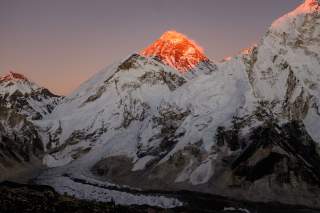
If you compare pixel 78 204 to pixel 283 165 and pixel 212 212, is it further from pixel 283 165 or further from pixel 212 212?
pixel 283 165

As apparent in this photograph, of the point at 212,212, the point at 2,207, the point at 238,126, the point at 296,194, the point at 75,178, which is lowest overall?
the point at 2,207

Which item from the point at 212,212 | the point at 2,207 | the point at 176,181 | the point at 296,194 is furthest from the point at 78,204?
the point at 176,181

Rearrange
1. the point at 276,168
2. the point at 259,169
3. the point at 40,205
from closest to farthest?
1. the point at 40,205
2. the point at 276,168
3. the point at 259,169

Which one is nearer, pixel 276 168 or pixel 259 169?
pixel 276 168

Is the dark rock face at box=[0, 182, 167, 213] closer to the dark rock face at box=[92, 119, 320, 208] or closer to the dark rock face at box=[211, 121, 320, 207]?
the dark rock face at box=[92, 119, 320, 208]

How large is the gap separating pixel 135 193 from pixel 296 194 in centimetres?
3976

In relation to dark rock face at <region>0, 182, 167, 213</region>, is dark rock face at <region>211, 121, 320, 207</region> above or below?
above

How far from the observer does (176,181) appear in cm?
17638

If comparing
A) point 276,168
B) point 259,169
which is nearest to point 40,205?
point 276,168

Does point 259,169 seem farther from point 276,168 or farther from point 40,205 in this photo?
point 40,205

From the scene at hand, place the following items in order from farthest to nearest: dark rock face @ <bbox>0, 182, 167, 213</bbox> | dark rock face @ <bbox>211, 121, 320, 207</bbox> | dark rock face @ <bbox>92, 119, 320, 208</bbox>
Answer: dark rock face @ <bbox>92, 119, 320, 208</bbox>
dark rock face @ <bbox>211, 121, 320, 207</bbox>
dark rock face @ <bbox>0, 182, 167, 213</bbox>

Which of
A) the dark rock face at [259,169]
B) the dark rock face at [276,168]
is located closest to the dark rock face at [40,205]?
the dark rock face at [259,169]

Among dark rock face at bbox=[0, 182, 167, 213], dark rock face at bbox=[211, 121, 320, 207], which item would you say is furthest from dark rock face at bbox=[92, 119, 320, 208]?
dark rock face at bbox=[0, 182, 167, 213]

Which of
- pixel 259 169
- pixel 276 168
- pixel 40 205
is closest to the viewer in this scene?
pixel 40 205
